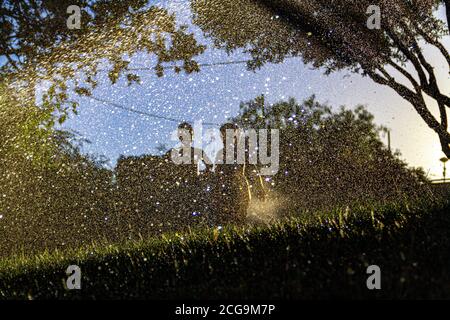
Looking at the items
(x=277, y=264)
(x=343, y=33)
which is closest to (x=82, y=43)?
(x=343, y=33)

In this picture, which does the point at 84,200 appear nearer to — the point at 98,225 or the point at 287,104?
the point at 98,225

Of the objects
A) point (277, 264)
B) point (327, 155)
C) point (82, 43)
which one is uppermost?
point (82, 43)

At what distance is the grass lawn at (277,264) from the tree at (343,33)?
4.16 m

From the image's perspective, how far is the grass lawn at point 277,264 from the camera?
7.74 ft

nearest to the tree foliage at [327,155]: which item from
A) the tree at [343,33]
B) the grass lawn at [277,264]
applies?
the tree at [343,33]

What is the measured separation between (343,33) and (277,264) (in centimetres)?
614

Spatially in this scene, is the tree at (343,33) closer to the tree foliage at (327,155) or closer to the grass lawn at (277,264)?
the tree foliage at (327,155)

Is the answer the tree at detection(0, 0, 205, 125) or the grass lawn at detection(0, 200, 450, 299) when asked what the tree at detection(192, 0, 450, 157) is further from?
the grass lawn at detection(0, 200, 450, 299)

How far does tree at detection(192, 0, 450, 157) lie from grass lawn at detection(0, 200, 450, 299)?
4.16 metres

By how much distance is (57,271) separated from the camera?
168 inches

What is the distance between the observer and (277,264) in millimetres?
3010

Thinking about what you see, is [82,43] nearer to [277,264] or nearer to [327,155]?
[327,155]

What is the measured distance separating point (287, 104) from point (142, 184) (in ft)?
10.7
